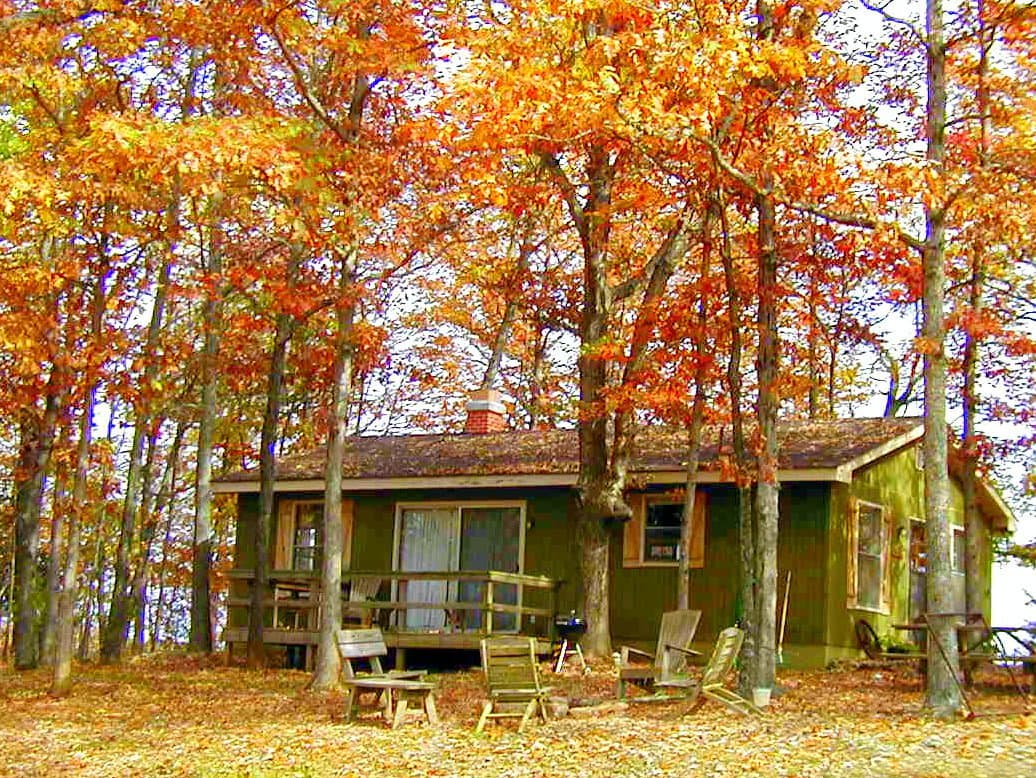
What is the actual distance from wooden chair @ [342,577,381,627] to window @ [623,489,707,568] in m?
4.04

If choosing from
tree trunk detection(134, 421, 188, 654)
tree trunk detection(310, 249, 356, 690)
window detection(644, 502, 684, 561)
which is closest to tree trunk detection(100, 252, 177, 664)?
tree trunk detection(310, 249, 356, 690)

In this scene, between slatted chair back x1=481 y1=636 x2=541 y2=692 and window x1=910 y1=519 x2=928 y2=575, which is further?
window x1=910 y1=519 x2=928 y2=575

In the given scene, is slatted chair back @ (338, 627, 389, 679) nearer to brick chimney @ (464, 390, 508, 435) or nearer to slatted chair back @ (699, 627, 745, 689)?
slatted chair back @ (699, 627, 745, 689)

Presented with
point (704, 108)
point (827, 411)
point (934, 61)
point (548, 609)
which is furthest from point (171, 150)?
point (827, 411)

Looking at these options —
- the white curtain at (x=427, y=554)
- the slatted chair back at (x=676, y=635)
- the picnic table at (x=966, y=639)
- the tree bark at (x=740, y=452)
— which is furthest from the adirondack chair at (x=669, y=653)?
the white curtain at (x=427, y=554)

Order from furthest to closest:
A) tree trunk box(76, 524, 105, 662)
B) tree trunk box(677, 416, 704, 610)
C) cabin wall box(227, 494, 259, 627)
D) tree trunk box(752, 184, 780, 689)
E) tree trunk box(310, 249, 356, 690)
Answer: tree trunk box(76, 524, 105, 662) → cabin wall box(227, 494, 259, 627) → tree trunk box(677, 416, 704, 610) → tree trunk box(310, 249, 356, 690) → tree trunk box(752, 184, 780, 689)

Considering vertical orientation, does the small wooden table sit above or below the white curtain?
below

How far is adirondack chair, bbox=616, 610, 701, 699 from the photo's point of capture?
14156mm

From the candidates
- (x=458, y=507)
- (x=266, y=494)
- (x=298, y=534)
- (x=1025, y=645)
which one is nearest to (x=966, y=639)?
(x=1025, y=645)

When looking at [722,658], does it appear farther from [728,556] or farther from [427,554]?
[427,554]

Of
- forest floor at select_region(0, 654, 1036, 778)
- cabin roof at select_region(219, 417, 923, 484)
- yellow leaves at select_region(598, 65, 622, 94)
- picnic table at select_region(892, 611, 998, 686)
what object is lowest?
forest floor at select_region(0, 654, 1036, 778)

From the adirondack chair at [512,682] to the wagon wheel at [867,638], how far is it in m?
7.29

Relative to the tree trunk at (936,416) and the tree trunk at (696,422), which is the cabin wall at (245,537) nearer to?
the tree trunk at (696,422)

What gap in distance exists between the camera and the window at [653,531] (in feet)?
67.6
